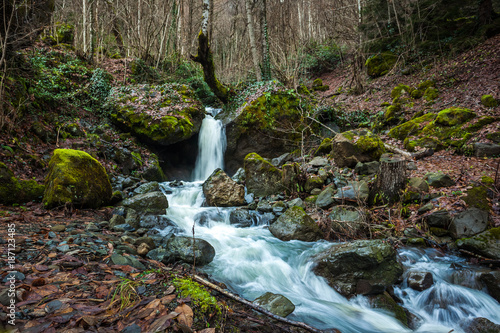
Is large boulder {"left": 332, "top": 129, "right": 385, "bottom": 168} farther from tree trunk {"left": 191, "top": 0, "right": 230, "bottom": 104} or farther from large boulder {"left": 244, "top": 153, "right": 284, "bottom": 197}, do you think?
tree trunk {"left": 191, "top": 0, "right": 230, "bottom": 104}

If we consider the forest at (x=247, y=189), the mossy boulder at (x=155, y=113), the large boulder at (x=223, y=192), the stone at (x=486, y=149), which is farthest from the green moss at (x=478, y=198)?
the mossy boulder at (x=155, y=113)

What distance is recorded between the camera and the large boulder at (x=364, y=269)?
3402 mm

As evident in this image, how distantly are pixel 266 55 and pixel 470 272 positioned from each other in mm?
12358

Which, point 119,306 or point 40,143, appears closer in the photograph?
point 119,306

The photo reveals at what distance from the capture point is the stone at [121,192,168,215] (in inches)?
220

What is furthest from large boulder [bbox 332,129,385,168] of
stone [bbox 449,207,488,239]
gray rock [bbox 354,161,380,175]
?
stone [bbox 449,207,488,239]

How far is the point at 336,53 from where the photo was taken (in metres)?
19.7

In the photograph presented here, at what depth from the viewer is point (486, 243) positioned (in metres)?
3.72

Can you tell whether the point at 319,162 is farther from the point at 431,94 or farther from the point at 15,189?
the point at 15,189

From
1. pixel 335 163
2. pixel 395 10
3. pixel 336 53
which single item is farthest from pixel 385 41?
pixel 335 163

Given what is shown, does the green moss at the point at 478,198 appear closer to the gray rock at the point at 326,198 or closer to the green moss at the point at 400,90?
the gray rock at the point at 326,198

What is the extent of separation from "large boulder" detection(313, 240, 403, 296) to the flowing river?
6.2 inches

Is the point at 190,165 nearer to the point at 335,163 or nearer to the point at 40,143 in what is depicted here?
the point at 40,143

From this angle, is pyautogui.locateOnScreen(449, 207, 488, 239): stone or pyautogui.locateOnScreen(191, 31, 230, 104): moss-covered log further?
pyautogui.locateOnScreen(191, 31, 230, 104): moss-covered log
